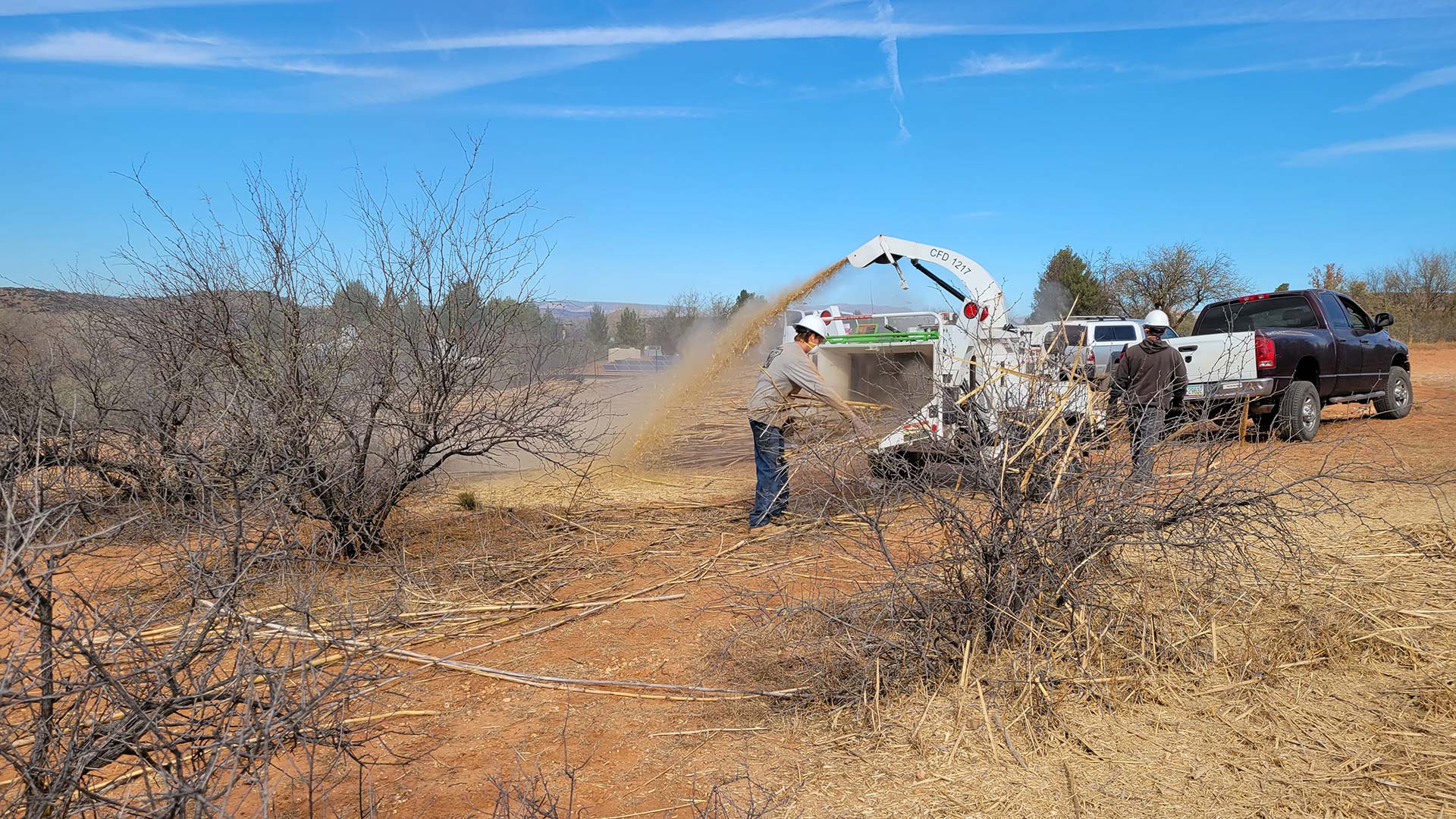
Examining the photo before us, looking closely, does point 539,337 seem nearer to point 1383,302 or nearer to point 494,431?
point 494,431

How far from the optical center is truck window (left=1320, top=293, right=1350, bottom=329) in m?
11.8

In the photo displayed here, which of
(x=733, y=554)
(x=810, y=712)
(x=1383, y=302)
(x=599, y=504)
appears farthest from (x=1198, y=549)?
(x=1383, y=302)

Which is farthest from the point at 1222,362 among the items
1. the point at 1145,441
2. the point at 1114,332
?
the point at 1114,332

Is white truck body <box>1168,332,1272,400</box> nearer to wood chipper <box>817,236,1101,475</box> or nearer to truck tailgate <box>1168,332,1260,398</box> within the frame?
truck tailgate <box>1168,332,1260,398</box>

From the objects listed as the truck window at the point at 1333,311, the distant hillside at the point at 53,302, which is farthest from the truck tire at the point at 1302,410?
the distant hillside at the point at 53,302

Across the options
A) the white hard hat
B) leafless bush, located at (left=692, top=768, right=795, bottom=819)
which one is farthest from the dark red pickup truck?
leafless bush, located at (left=692, top=768, right=795, bottom=819)

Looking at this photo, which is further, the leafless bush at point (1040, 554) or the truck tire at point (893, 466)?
the truck tire at point (893, 466)

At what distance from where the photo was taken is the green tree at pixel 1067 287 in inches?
1299

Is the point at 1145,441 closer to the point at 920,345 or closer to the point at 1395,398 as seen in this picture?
the point at 920,345

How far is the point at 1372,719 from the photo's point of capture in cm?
376

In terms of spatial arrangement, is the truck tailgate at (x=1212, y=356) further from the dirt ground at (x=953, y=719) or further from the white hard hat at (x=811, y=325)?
the white hard hat at (x=811, y=325)

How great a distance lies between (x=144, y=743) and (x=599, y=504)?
22.7ft

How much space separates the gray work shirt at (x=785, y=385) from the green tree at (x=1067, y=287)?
83.6 feet

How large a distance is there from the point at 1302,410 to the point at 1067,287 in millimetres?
25057
